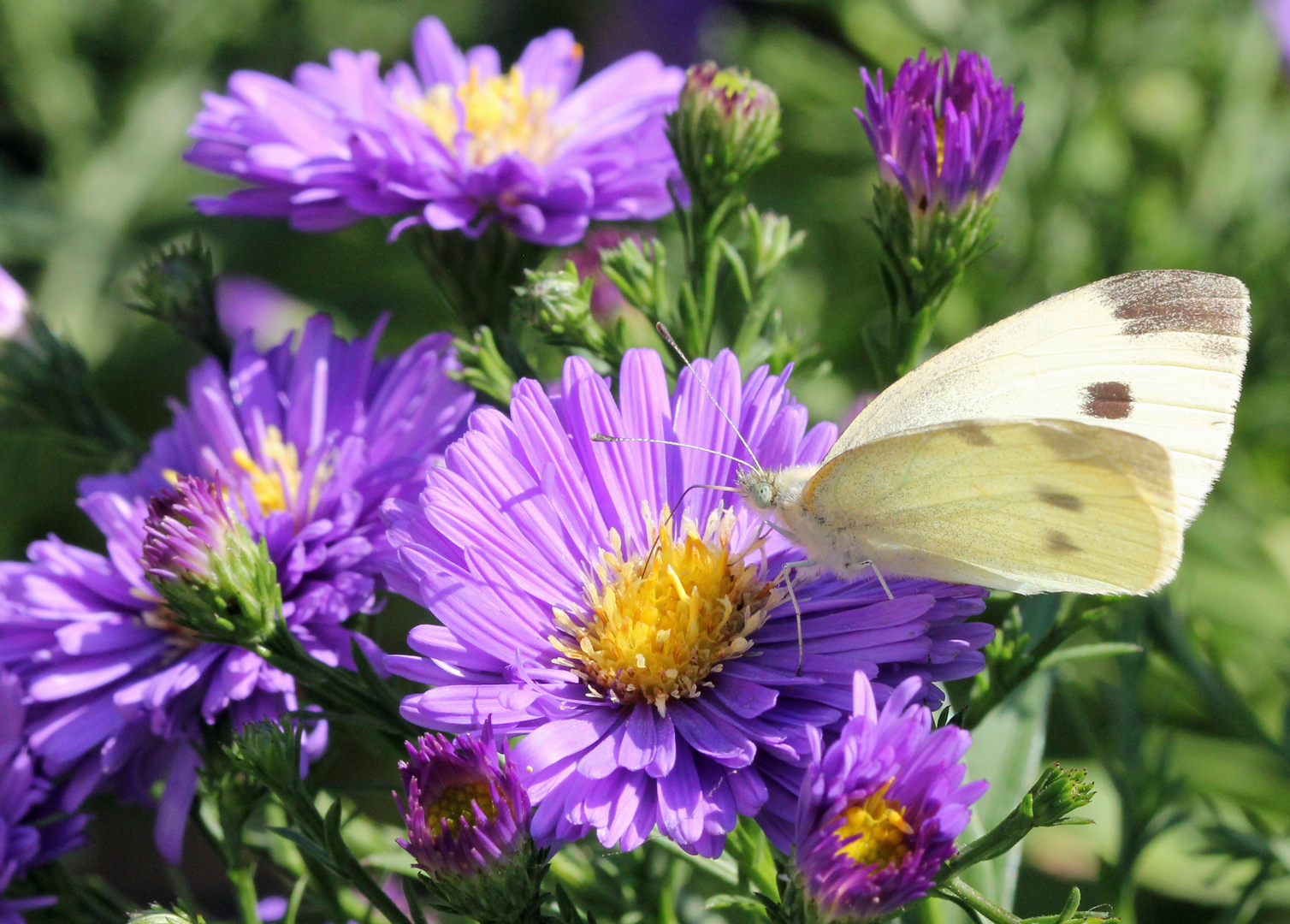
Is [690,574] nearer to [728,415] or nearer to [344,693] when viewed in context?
[728,415]

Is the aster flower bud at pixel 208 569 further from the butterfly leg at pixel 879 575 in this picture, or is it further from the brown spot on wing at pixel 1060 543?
the brown spot on wing at pixel 1060 543

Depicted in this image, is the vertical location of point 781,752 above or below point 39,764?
above

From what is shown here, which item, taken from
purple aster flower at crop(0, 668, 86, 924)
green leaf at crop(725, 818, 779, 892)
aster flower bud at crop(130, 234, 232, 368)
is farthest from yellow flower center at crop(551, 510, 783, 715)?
aster flower bud at crop(130, 234, 232, 368)

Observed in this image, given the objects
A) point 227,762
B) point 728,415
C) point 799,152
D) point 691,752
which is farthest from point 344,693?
point 799,152

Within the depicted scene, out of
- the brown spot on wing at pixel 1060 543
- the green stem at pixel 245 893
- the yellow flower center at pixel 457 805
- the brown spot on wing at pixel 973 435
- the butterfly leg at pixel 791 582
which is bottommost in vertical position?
the green stem at pixel 245 893

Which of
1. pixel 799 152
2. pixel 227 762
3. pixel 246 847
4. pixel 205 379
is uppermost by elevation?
pixel 799 152

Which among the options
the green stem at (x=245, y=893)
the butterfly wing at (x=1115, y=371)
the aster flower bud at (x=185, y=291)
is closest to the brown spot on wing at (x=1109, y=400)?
the butterfly wing at (x=1115, y=371)
